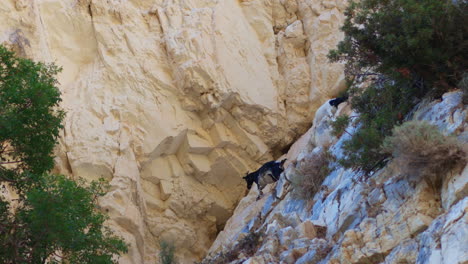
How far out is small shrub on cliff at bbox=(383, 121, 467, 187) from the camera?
982cm

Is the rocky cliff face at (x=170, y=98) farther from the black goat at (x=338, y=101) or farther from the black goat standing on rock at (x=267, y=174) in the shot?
the black goat at (x=338, y=101)

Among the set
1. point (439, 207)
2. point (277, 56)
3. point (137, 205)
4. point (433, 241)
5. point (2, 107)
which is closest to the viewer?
point (433, 241)

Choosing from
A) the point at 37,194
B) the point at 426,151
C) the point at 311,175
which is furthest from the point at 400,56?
the point at 37,194

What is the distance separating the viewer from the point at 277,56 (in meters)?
23.5

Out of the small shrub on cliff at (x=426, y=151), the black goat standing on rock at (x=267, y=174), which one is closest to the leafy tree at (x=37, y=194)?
the small shrub on cliff at (x=426, y=151)

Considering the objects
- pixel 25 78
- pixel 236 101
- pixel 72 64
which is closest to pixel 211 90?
pixel 236 101

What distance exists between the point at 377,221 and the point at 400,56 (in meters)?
3.51

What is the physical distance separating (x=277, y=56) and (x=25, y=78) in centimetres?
1246

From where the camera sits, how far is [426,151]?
9.91 metres

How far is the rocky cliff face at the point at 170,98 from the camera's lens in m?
19.8

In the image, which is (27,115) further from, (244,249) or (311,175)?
(311,175)

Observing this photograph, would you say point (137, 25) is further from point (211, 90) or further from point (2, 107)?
point (2, 107)

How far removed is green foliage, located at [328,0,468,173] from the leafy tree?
484cm

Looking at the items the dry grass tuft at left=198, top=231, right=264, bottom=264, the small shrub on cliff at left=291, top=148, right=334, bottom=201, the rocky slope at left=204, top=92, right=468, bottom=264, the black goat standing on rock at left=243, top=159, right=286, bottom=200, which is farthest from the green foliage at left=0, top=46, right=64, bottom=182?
the black goat standing on rock at left=243, top=159, right=286, bottom=200
